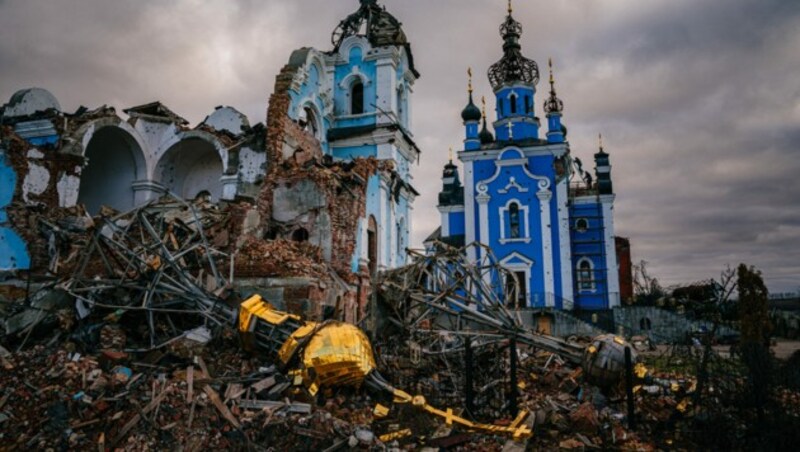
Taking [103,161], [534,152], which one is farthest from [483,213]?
[103,161]

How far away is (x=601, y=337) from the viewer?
1080 cm

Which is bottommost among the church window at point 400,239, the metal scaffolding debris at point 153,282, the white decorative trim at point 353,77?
the metal scaffolding debris at point 153,282

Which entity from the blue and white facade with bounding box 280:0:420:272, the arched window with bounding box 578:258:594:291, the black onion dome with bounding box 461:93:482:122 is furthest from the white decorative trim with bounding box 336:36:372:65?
the arched window with bounding box 578:258:594:291

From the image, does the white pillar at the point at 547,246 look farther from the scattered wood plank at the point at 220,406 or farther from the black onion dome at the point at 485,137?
the scattered wood plank at the point at 220,406

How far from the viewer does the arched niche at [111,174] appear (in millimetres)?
20531

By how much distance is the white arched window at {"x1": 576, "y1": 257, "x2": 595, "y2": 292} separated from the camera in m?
30.3

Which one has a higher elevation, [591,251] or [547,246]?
[547,246]

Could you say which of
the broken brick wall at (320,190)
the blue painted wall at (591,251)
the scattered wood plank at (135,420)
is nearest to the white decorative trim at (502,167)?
the blue painted wall at (591,251)

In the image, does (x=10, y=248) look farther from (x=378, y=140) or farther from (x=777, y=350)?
(x=777, y=350)

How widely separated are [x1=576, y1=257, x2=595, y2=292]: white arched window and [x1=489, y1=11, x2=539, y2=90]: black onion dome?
12.3 metres

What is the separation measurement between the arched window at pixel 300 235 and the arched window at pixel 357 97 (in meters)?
14.2

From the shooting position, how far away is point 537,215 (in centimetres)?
3052

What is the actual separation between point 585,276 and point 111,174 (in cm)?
2405

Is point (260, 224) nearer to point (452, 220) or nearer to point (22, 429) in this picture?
point (22, 429)
